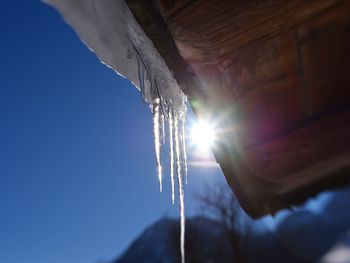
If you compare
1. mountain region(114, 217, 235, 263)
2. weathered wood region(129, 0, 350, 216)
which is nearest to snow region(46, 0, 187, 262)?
weathered wood region(129, 0, 350, 216)

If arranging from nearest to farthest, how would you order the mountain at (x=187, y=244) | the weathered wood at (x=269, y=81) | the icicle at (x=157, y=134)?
the weathered wood at (x=269, y=81) → the icicle at (x=157, y=134) → the mountain at (x=187, y=244)

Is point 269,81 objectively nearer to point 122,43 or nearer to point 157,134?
point 122,43

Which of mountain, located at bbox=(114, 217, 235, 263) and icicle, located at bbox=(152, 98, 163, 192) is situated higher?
icicle, located at bbox=(152, 98, 163, 192)

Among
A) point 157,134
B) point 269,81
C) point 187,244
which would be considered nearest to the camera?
point 269,81

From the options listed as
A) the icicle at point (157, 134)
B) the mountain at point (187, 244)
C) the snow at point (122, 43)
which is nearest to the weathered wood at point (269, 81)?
the snow at point (122, 43)

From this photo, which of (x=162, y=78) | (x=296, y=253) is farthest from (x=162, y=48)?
(x=296, y=253)

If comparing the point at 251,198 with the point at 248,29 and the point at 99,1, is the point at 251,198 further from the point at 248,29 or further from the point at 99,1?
the point at 99,1

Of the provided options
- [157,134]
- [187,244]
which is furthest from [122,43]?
[187,244]

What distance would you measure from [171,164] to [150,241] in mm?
33320

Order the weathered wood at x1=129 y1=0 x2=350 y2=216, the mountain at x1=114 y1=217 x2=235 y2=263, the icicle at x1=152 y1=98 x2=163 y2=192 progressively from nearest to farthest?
1. the weathered wood at x1=129 y1=0 x2=350 y2=216
2. the icicle at x1=152 y1=98 x2=163 y2=192
3. the mountain at x1=114 y1=217 x2=235 y2=263

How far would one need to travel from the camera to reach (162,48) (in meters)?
1.07

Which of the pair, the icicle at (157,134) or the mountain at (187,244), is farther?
the mountain at (187,244)

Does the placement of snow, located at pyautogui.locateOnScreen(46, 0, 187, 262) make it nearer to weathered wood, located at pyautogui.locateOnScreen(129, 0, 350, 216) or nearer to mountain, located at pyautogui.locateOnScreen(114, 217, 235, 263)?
weathered wood, located at pyautogui.locateOnScreen(129, 0, 350, 216)

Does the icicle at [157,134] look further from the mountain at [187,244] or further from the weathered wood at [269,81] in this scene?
the mountain at [187,244]
